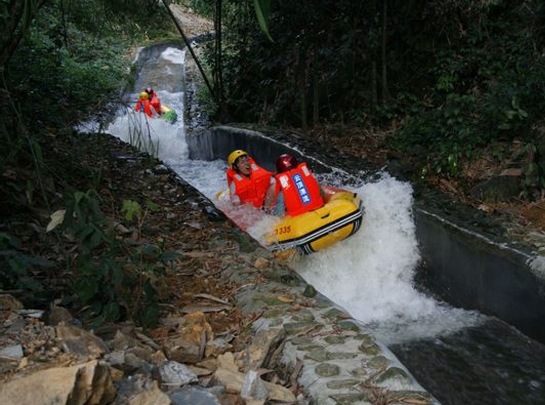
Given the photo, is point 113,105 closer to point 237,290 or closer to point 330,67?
point 330,67

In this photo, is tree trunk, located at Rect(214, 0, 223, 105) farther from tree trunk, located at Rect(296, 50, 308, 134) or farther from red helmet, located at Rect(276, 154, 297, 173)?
red helmet, located at Rect(276, 154, 297, 173)

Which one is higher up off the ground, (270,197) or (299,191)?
(299,191)

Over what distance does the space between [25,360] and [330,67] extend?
32.2 feet

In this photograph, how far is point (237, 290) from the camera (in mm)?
4164

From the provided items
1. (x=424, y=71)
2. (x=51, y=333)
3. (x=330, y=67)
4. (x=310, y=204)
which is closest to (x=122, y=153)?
(x=310, y=204)

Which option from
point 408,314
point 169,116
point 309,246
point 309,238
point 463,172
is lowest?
point 408,314

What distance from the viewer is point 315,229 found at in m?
6.21

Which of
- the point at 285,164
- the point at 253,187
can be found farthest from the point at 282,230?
the point at 253,187

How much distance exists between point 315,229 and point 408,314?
139cm

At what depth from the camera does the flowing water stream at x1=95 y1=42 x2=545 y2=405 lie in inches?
175

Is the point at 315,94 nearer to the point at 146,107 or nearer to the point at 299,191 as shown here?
the point at 299,191

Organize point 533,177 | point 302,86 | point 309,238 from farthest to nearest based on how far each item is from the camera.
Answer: point 302,86 < point 309,238 < point 533,177

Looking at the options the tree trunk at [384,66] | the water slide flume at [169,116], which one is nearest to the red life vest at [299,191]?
the tree trunk at [384,66]

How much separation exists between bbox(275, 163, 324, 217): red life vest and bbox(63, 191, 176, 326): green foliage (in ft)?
9.41
